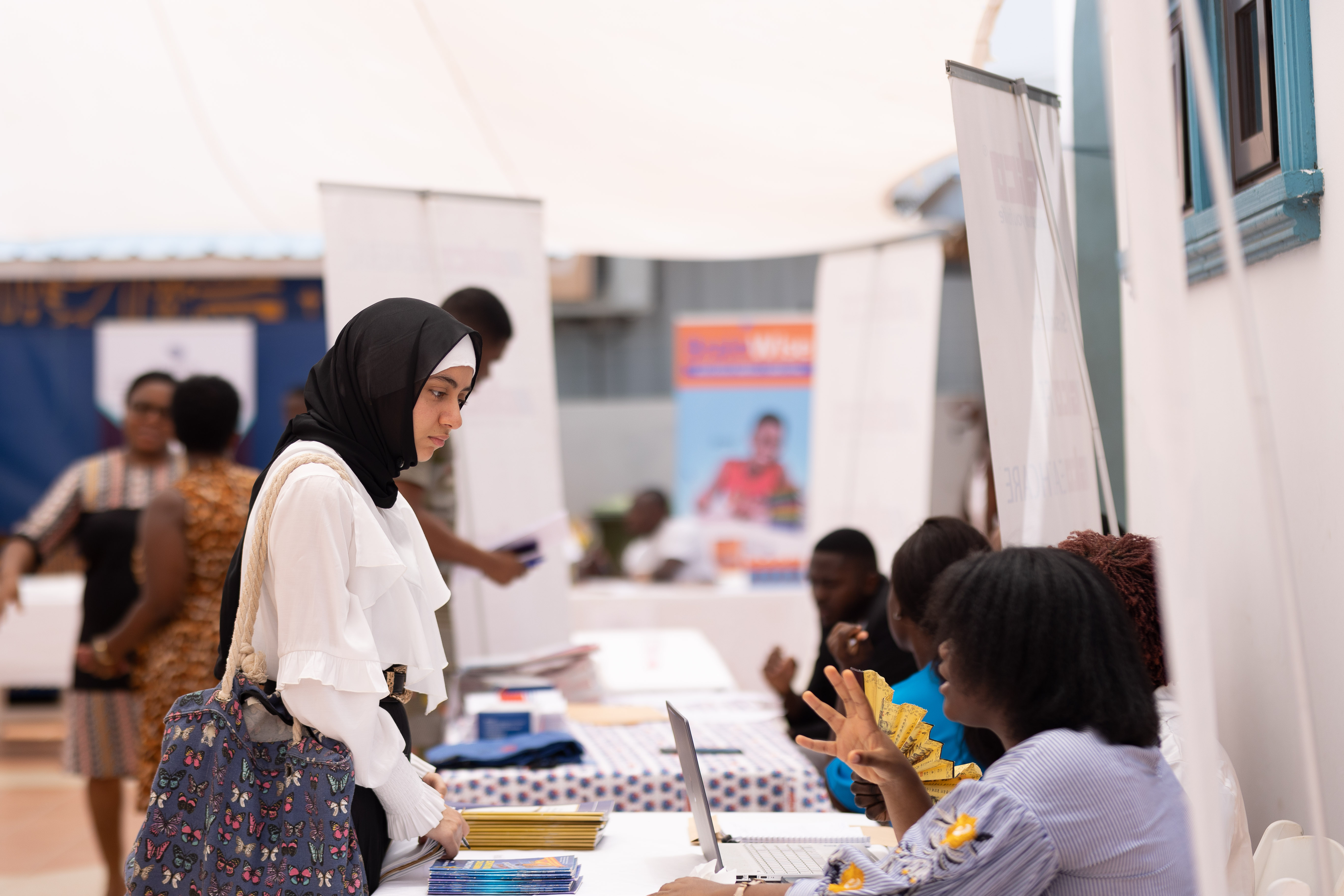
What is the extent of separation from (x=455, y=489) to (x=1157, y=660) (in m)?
2.07

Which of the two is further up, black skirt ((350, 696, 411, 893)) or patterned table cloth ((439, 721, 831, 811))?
black skirt ((350, 696, 411, 893))

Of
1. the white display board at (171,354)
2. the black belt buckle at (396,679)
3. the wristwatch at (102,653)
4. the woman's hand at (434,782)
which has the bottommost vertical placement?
the woman's hand at (434,782)

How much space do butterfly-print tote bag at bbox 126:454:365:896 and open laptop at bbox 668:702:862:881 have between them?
0.51m

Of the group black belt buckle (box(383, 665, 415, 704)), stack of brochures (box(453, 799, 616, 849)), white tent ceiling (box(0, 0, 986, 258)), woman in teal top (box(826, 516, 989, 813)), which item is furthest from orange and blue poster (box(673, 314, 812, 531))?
black belt buckle (box(383, 665, 415, 704))

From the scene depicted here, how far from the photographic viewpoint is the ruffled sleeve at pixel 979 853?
1154 mm

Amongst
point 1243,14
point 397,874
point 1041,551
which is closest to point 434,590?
point 397,874

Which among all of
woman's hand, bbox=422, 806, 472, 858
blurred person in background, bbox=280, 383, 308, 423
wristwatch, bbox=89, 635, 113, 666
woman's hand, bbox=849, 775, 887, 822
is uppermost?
blurred person in background, bbox=280, 383, 308, 423

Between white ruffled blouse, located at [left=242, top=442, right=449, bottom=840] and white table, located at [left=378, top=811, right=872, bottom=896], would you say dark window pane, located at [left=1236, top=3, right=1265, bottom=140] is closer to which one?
white table, located at [left=378, top=811, right=872, bottom=896]

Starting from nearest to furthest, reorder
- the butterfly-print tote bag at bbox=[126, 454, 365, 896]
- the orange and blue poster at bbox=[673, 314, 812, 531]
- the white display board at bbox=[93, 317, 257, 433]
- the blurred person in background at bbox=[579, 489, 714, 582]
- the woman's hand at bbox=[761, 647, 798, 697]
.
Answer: the butterfly-print tote bag at bbox=[126, 454, 365, 896], the woman's hand at bbox=[761, 647, 798, 697], the blurred person in background at bbox=[579, 489, 714, 582], the white display board at bbox=[93, 317, 257, 433], the orange and blue poster at bbox=[673, 314, 812, 531]

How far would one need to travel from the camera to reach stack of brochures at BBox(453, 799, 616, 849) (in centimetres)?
175

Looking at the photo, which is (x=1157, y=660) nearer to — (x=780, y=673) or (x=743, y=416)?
(x=780, y=673)

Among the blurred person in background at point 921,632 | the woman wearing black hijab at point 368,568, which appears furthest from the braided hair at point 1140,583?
the woman wearing black hijab at point 368,568

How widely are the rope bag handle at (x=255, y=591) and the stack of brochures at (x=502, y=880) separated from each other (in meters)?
0.39

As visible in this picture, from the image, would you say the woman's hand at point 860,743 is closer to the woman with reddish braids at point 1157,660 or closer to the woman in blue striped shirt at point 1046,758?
the woman in blue striped shirt at point 1046,758
